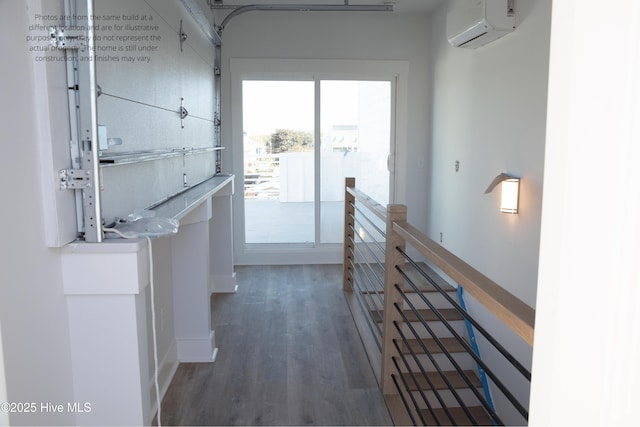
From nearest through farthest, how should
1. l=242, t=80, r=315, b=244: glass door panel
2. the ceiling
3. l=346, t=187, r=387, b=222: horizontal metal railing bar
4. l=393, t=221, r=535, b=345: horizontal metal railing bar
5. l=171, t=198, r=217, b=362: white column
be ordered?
l=393, t=221, r=535, b=345: horizontal metal railing bar
l=346, t=187, r=387, b=222: horizontal metal railing bar
l=171, t=198, r=217, b=362: white column
the ceiling
l=242, t=80, r=315, b=244: glass door panel

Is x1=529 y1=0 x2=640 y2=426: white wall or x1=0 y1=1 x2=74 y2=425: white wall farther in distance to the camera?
x1=0 y1=1 x2=74 y2=425: white wall

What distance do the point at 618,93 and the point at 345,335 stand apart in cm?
333

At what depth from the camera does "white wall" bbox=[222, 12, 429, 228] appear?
17.5 ft

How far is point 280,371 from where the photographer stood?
3180 mm

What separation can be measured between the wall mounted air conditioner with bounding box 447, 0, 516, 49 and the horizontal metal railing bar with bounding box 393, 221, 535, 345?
7.26ft

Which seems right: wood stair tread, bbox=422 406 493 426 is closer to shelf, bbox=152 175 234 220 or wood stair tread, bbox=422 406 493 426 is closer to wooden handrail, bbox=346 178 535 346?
wooden handrail, bbox=346 178 535 346

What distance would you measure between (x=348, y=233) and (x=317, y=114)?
160 centimetres

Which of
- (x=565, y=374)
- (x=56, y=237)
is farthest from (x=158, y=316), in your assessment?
(x=565, y=374)

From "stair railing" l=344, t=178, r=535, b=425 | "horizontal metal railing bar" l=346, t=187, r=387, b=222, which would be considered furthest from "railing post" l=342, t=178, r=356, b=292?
"horizontal metal railing bar" l=346, t=187, r=387, b=222

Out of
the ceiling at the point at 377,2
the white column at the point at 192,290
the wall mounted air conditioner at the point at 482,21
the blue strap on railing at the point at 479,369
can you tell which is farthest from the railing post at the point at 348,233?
the ceiling at the point at 377,2

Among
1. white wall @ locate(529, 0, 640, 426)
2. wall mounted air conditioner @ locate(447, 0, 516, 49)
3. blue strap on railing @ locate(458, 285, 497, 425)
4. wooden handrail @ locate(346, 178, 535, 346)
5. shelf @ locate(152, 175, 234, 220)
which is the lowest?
blue strap on railing @ locate(458, 285, 497, 425)

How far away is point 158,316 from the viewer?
2.95 m

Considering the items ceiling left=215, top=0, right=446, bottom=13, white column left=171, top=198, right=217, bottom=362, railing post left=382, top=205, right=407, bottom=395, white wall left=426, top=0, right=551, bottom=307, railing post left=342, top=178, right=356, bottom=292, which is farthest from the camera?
ceiling left=215, top=0, right=446, bottom=13

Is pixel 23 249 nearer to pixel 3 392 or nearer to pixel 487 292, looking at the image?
pixel 3 392
